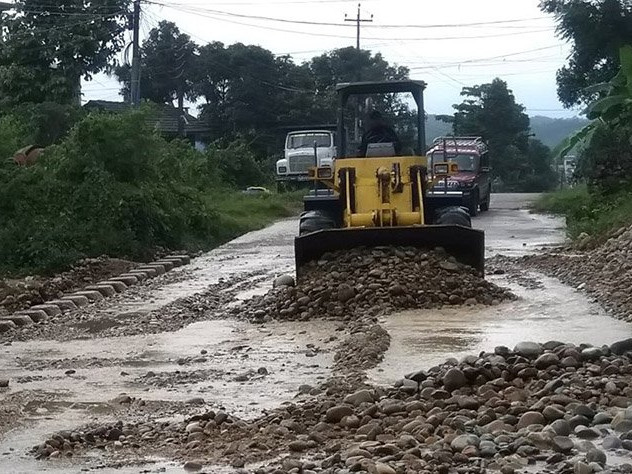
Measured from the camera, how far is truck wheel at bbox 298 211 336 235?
16469 millimetres

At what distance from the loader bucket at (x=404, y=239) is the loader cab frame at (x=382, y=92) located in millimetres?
2549

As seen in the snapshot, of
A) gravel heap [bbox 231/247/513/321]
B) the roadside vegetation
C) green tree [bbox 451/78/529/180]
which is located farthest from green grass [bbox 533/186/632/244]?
green tree [bbox 451/78/529/180]

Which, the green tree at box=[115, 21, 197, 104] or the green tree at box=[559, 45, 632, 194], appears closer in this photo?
the green tree at box=[559, 45, 632, 194]

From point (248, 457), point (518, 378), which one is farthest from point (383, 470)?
point (518, 378)

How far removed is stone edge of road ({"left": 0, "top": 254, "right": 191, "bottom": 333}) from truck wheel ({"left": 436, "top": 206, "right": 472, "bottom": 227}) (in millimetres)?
5244

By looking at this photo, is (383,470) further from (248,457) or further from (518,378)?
(518,378)

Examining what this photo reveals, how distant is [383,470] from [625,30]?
28.3 m

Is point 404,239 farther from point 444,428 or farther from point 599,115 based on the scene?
point 599,115

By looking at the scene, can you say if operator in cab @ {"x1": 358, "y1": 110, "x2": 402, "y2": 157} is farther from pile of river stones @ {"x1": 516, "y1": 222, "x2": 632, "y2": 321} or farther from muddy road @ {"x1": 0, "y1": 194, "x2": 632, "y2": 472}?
pile of river stones @ {"x1": 516, "y1": 222, "x2": 632, "y2": 321}

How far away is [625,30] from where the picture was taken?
32.3 m

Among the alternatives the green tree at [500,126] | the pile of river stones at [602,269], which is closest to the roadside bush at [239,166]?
the green tree at [500,126]

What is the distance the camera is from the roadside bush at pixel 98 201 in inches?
808

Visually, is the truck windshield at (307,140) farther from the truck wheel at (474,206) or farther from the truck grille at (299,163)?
the truck wheel at (474,206)

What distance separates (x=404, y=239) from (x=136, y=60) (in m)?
28.2
